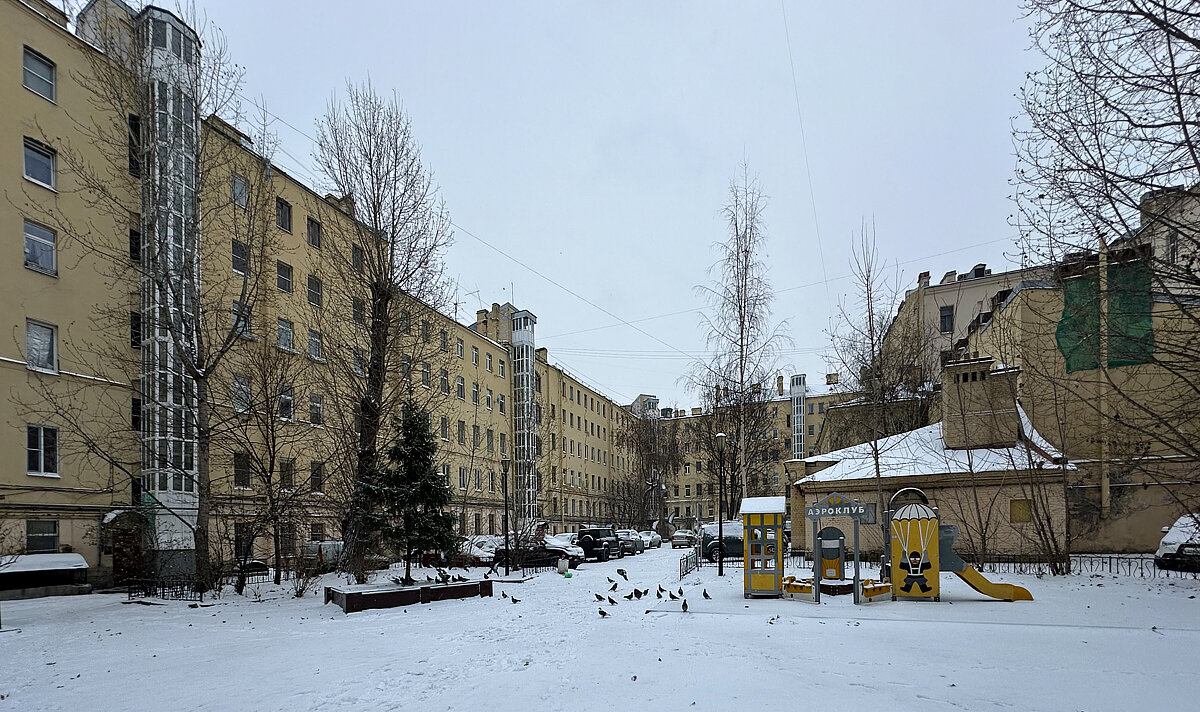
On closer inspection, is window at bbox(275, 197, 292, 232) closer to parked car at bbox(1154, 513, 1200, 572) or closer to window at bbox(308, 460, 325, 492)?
window at bbox(308, 460, 325, 492)

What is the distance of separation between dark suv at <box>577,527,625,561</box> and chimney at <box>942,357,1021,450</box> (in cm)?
1689

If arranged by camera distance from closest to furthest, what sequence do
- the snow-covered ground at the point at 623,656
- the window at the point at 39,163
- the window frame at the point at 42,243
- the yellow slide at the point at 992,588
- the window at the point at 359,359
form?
the snow-covered ground at the point at 623,656 → the yellow slide at the point at 992,588 → the window at the point at 359,359 → the window frame at the point at 42,243 → the window at the point at 39,163

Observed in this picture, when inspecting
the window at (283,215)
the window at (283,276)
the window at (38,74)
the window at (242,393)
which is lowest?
the window at (242,393)

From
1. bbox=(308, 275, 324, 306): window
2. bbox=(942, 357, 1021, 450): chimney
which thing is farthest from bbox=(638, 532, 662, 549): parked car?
bbox=(308, 275, 324, 306): window

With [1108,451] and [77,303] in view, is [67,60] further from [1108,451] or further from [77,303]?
[1108,451]

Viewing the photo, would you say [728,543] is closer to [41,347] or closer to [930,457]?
[930,457]

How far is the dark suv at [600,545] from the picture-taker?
33750mm

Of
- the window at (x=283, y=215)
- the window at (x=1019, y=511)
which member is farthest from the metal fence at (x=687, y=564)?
the window at (x=283, y=215)

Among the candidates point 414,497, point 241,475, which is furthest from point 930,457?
point 241,475

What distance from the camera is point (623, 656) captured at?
8688 millimetres

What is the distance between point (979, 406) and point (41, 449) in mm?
32255

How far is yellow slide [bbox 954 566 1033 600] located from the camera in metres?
13.9

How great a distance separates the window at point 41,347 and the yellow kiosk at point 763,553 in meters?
22.2

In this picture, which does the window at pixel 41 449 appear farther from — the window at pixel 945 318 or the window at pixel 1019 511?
the window at pixel 945 318
